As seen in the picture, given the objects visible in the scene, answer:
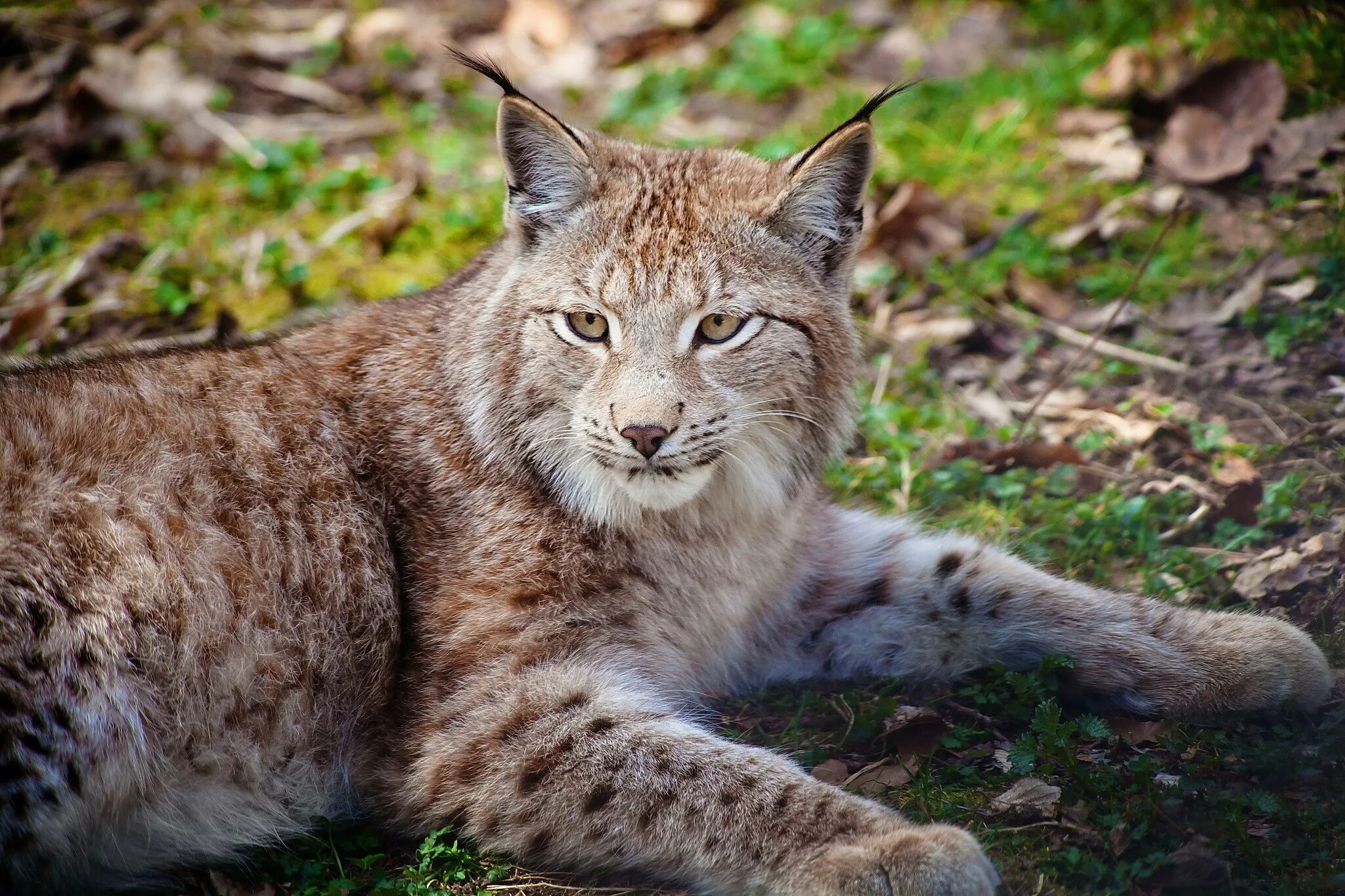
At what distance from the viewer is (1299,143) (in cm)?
589

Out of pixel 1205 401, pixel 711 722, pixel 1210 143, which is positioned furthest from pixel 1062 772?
pixel 1210 143

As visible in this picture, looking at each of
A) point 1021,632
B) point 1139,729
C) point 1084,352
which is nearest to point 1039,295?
point 1084,352

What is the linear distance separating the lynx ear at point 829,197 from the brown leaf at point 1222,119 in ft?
9.66

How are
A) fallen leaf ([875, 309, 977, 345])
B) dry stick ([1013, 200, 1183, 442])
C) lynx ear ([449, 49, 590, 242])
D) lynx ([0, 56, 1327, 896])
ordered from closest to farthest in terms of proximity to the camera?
lynx ([0, 56, 1327, 896])
lynx ear ([449, 49, 590, 242])
dry stick ([1013, 200, 1183, 442])
fallen leaf ([875, 309, 977, 345])

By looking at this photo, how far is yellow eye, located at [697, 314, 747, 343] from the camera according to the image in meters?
3.75

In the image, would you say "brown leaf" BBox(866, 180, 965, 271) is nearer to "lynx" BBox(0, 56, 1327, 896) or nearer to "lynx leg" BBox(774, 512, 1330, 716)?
"lynx leg" BBox(774, 512, 1330, 716)

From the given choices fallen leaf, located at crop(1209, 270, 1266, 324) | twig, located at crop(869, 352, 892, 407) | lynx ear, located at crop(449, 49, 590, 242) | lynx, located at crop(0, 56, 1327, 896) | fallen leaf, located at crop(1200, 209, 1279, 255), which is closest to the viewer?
lynx, located at crop(0, 56, 1327, 896)

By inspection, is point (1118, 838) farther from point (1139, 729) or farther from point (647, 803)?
point (647, 803)

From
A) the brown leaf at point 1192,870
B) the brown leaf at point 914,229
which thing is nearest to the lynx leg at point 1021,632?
the brown leaf at point 1192,870

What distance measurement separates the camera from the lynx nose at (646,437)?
3488 mm

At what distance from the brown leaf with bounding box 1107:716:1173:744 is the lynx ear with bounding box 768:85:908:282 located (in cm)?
166

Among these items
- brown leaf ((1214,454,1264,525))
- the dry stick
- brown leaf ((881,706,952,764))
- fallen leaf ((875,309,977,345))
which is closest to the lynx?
brown leaf ((881,706,952,764))

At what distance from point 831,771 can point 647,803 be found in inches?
25.8

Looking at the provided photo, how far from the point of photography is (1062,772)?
11.2ft
